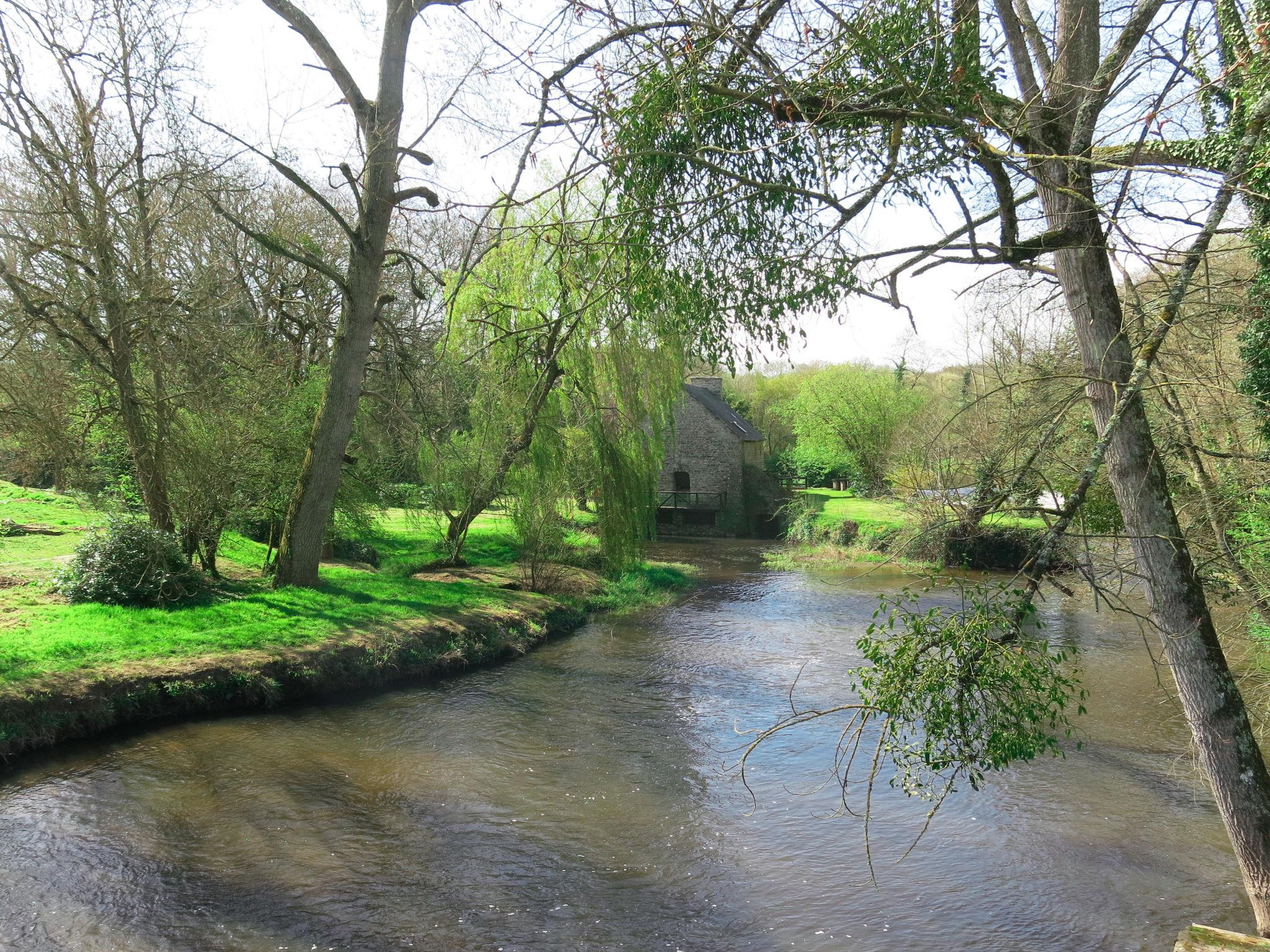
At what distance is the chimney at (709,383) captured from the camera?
149 feet

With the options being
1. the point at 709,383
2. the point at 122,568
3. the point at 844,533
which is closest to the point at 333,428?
the point at 122,568

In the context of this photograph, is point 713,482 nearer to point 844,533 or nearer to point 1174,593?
point 844,533

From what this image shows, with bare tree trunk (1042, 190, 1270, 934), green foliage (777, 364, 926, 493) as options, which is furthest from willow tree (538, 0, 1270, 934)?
green foliage (777, 364, 926, 493)

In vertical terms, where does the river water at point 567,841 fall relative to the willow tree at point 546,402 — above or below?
below

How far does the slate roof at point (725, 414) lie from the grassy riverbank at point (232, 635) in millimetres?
20729

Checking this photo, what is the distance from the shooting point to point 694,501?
1543 inches

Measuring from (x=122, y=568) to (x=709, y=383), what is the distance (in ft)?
119

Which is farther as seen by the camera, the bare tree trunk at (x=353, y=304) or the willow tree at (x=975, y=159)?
the bare tree trunk at (x=353, y=304)

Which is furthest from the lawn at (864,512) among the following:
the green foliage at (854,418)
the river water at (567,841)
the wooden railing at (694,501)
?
the river water at (567,841)

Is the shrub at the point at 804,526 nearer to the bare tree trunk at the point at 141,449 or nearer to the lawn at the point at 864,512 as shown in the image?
the lawn at the point at 864,512

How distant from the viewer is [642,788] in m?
9.54

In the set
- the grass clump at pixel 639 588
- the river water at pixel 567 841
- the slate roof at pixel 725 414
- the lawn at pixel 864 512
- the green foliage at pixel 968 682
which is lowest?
the river water at pixel 567 841

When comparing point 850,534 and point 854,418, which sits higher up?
point 854,418

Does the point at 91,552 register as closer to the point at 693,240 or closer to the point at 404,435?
the point at 404,435
